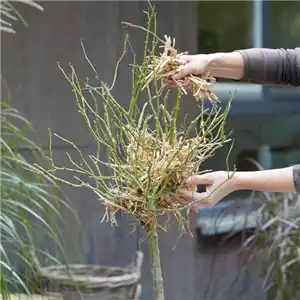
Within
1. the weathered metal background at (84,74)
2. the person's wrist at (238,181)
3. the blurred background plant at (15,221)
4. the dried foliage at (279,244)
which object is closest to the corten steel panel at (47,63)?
the weathered metal background at (84,74)

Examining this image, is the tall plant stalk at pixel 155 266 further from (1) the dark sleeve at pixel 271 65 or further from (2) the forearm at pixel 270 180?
(1) the dark sleeve at pixel 271 65

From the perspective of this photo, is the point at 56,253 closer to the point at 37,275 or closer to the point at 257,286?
the point at 37,275

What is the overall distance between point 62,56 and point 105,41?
0.19 m

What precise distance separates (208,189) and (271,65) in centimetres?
35

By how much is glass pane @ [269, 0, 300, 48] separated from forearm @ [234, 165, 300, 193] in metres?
1.88

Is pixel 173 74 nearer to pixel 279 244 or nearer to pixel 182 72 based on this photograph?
pixel 182 72

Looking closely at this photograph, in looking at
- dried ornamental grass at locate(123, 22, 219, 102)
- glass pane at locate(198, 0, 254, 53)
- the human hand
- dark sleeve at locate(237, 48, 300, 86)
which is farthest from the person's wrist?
glass pane at locate(198, 0, 254, 53)

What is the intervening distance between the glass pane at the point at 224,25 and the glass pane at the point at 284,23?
0.12 meters

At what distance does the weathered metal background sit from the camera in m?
2.42

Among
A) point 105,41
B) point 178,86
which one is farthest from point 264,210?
point 178,86

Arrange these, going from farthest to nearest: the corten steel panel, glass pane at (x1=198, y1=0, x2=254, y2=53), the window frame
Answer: the window frame, glass pane at (x1=198, y1=0, x2=254, y2=53), the corten steel panel

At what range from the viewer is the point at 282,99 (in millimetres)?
2973

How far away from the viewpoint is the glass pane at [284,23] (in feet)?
9.78

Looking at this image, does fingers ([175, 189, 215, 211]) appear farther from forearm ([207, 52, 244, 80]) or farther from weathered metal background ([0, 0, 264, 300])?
weathered metal background ([0, 0, 264, 300])
